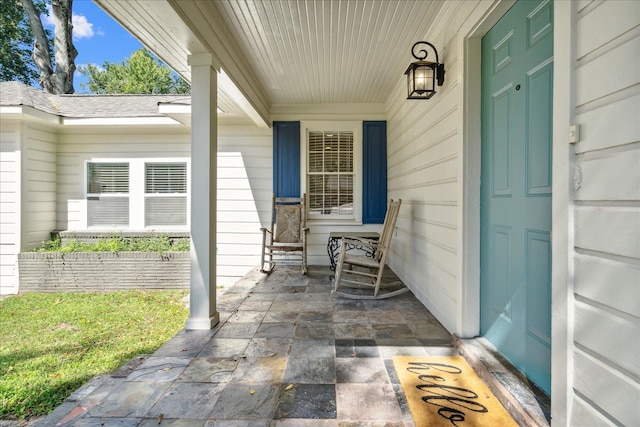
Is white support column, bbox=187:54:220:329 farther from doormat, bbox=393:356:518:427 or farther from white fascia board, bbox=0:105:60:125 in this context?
white fascia board, bbox=0:105:60:125

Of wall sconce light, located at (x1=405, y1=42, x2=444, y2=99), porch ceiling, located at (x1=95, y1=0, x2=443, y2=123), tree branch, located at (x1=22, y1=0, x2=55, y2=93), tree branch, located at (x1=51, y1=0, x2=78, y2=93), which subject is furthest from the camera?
tree branch, located at (x1=51, y1=0, x2=78, y2=93)

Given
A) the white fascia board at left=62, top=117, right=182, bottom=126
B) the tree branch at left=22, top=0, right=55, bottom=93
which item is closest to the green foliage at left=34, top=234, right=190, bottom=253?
the white fascia board at left=62, top=117, right=182, bottom=126

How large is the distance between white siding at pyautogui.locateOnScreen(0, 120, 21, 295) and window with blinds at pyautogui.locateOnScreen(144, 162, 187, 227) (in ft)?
6.16

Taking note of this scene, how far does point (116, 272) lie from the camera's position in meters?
5.38

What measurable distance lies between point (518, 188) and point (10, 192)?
704cm

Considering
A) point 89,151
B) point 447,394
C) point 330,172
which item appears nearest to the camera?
point 447,394

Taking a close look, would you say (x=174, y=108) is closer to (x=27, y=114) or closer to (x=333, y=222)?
(x=27, y=114)

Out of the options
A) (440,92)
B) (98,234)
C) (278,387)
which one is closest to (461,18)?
(440,92)

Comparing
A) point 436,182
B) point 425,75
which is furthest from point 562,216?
point 425,75

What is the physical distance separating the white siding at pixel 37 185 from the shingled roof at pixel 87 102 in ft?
1.54

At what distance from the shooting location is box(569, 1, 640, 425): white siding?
983 millimetres

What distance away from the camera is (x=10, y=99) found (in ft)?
16.0

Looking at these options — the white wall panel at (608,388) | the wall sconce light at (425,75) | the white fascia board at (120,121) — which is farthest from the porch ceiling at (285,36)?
the white wall panel at (608,388)

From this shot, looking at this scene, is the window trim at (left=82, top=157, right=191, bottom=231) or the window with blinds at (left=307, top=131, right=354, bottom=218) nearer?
the window with blinds at (left=307, top=131, right=354, bottom=218)
